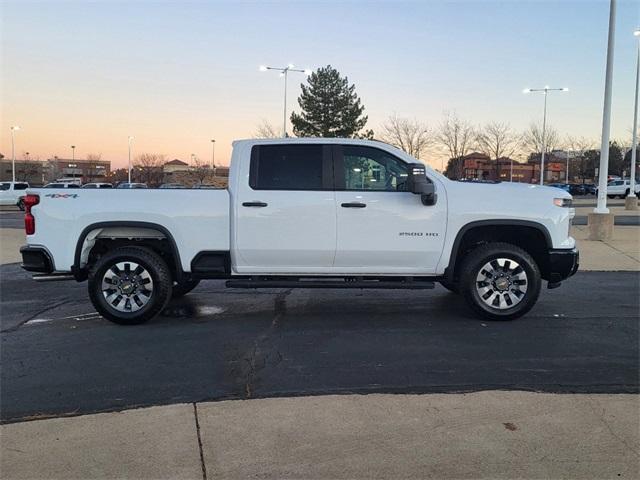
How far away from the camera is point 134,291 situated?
252 inches

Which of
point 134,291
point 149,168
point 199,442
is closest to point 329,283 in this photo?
point 134,291

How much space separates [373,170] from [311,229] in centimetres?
98

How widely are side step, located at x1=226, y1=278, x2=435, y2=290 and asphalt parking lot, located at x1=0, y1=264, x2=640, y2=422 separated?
1.45 ft

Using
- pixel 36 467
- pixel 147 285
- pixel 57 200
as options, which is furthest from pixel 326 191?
pixel 36 467

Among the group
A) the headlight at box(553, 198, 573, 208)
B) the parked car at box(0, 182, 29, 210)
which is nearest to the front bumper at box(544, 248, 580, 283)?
the headlight at box(553, 198, 573, 208)

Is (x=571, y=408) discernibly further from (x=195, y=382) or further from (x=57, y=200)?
(x=57, y=200)

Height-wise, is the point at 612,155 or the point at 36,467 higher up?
the point at 612,155

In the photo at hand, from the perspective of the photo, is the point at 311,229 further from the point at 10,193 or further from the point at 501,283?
the point at 10,193

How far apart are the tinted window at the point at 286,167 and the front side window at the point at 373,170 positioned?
1.12 ft

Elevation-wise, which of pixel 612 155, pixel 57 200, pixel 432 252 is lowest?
pixel 432 252

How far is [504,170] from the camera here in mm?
72250

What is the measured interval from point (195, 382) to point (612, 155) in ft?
327

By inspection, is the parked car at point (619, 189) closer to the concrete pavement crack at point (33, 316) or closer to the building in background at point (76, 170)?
the concrete pavement crack at point (33, 316)

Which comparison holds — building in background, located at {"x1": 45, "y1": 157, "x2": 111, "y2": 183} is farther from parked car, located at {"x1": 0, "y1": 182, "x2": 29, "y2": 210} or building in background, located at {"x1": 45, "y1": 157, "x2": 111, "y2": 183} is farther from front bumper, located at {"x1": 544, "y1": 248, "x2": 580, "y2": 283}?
front bumper, located at {"x1": 544, "y1": 248, "x2": 580, "y2": 283}
